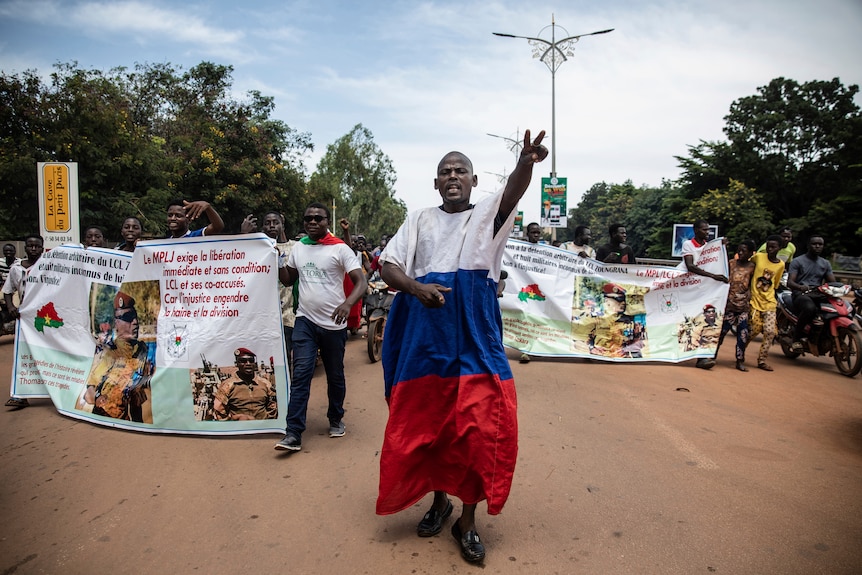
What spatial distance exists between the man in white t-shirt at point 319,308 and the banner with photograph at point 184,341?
0.22 m

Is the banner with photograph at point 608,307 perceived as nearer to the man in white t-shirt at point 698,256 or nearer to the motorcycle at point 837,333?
the man in white t-shirt at point 698,256

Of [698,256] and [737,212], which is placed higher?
[737,212]

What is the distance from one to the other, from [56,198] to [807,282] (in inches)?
422

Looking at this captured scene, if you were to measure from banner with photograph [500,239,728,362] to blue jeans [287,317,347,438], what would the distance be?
11.5 ft

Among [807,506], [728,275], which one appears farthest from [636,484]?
[728,275]

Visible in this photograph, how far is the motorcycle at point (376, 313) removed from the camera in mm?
7791

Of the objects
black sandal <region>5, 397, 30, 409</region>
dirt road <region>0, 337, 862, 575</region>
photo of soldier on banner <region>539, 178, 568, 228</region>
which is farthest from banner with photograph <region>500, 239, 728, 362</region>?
photo of soldier on banner <region>539, 178, 568, 228</region>

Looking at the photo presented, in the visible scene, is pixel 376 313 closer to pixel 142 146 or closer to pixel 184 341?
pixel 184 341

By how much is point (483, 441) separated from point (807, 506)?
2.04 m

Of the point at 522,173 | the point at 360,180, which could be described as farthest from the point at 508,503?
the point at 360,180

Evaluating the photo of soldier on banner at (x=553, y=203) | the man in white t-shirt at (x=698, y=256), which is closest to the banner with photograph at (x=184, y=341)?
the man in white t-shirt at (x=698, y=256)

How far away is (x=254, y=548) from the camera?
2.91 meters

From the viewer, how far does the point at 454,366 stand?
292cm

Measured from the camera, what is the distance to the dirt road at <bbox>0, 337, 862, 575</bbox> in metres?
2.81
